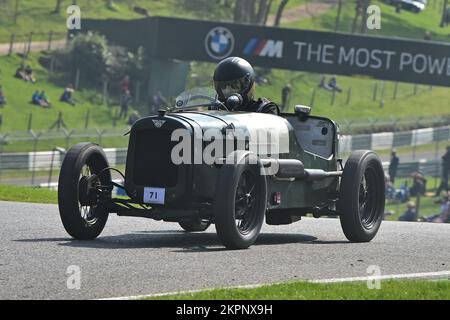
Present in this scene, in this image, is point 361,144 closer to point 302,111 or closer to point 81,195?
point 302,111

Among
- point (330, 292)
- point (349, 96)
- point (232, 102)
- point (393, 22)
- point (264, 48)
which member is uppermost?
point (393, 22)

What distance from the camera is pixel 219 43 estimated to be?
1695 inches

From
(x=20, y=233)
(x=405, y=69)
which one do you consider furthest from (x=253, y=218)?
(x=405, y=69)

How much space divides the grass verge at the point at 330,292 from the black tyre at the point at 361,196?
3257mm

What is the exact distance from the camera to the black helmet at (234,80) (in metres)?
11.9

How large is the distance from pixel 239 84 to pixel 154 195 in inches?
75.3

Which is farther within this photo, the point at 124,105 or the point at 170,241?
the point at 124,105

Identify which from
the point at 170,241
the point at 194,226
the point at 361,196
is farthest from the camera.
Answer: the point at 194,226

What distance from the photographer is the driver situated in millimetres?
11859

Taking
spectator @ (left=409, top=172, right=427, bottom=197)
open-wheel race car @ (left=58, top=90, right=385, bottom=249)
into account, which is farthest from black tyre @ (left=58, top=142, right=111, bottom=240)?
spectator @ (left=409, top=172, right=427, bottom=197)

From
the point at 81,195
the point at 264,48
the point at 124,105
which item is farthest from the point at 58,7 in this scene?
the point at 81,195

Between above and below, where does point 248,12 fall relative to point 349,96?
above

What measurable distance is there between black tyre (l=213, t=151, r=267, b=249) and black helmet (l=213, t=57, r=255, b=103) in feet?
5.00

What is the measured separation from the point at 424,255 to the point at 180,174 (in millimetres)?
2389
